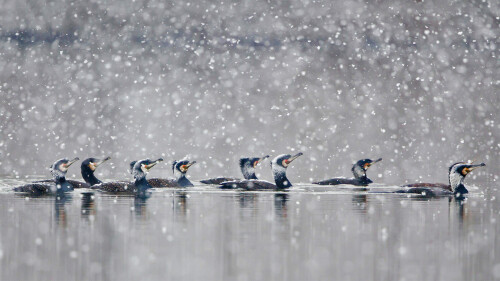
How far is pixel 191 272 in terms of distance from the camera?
946 centimetres

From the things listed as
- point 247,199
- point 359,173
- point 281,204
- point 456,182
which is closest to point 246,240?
point 281,204

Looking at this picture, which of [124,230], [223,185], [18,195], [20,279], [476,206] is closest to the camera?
[20,279]

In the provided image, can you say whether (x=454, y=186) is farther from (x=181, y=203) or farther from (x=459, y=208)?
(x=181, y=203)

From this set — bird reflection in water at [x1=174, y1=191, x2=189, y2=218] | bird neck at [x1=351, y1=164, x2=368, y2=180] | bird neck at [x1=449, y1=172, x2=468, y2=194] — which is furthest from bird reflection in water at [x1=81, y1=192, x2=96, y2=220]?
bird neck at [x1=351, y1=164, x2=368, y2=180]

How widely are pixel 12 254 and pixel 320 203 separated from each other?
1040 centimetres

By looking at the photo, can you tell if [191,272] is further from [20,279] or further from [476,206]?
[476,206]

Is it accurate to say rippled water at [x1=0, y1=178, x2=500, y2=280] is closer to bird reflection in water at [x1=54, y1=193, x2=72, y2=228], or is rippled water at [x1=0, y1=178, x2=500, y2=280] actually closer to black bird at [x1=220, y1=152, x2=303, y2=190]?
bird reflection in water at [x1=54, y1=193, x2=72, y2=228]

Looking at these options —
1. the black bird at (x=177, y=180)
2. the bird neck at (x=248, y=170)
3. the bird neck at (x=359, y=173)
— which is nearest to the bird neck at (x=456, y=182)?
the bird neck at (x=359, y=173)

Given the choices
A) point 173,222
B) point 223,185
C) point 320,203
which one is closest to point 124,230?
point 173,222

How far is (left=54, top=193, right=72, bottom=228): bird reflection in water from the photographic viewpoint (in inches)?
567

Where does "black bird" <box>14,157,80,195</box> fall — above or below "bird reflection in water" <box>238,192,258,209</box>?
above

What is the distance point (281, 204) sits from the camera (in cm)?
1986

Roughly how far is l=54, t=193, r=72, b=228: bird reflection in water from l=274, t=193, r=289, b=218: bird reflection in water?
350 cm

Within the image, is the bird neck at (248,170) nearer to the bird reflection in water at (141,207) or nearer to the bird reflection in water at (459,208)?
the bird reflection in water at (141,207)
